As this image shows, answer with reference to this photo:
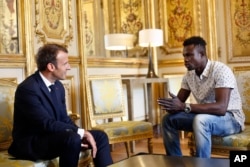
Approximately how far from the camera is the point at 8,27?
2898mm

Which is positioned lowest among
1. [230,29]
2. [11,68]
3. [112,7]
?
[11,68]

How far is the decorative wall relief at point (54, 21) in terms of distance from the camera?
310 centimetres

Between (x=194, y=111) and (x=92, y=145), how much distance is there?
0.72 m

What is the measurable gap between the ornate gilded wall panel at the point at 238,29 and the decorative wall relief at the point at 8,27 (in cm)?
264

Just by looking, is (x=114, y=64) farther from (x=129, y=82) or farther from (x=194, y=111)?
(x=194, y=111)

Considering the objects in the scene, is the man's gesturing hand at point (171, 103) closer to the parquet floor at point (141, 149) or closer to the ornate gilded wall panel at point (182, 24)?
the parquet floor at point (141, 149)

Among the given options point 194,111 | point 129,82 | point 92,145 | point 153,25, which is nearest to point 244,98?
point 194,111

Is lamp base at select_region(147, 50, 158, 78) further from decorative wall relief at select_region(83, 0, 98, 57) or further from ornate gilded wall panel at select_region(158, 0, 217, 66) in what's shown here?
decorative wall relief at select_region(83, 0, 98, 57)

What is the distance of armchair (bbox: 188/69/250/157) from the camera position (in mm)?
2158

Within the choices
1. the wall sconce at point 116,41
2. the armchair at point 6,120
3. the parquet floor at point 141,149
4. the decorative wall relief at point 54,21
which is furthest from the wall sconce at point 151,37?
the armchair at point 6,120

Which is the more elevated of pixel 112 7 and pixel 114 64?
pixel 112 7

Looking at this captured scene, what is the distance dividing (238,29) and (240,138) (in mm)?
2447

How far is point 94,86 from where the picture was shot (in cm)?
324

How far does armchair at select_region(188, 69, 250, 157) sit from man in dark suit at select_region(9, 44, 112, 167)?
0.74 metres
